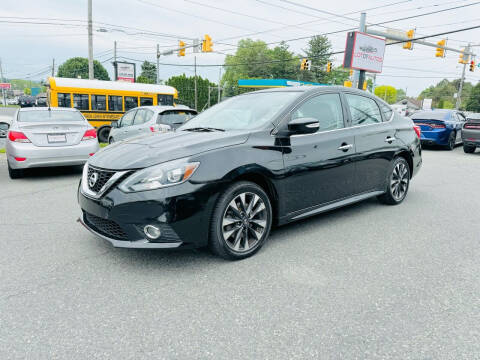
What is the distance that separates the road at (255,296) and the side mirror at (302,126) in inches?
45.5

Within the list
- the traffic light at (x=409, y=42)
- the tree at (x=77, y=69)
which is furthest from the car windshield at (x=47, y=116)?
the tree at (x=77, y=69)

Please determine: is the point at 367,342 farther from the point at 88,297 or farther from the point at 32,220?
the point at 32,220

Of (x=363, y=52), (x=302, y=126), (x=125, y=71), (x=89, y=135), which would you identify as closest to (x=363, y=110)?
(x=302, y=126)

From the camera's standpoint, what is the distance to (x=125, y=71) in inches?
1405

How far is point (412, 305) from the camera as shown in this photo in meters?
2.80

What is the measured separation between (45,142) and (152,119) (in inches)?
134

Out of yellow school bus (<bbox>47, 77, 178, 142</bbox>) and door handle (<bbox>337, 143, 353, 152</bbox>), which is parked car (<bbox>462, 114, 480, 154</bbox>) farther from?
yellow school bus (<bbox>47, 77, 178, 142</bbox>)

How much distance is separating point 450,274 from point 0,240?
4.34 meters

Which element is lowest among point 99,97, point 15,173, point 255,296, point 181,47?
point 15,173

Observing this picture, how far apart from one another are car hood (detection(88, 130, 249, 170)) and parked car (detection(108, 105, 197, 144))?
6.10m

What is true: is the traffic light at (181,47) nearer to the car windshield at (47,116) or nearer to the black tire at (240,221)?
the car windshield at (47,116)

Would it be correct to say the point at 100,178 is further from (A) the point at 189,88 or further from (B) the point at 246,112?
(A) the point at 189,88

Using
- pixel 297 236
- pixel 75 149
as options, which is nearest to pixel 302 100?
pixel 297 236

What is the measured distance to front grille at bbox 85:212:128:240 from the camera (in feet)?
10.6
